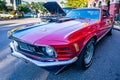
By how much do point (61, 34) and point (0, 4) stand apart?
3457 cm

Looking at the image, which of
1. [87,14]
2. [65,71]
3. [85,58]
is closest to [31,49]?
[65,71]

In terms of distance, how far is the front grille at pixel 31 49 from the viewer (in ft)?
8.39

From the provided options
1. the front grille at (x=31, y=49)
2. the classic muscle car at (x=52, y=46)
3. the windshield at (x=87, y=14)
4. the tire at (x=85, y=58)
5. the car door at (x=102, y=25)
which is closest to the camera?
the classic muscle car at (x=52, y=46)

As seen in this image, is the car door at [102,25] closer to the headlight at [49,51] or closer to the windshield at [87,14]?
the windshield at [87,14]

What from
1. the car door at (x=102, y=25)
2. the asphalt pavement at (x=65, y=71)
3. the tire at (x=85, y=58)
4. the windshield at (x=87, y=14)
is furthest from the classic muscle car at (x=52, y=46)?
the windshield at (x=87, y=14)

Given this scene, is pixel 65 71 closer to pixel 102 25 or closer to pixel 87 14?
pixel 102 25

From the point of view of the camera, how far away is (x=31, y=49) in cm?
268

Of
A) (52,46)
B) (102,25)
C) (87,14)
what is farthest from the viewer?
(87,14)

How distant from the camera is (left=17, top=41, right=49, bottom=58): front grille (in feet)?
8.39

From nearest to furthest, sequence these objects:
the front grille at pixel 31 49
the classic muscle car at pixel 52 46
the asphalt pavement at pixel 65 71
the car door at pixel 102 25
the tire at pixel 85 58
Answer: the classic muscle car at pixel 52 46 < the front grille at pixel 31 49 < the tire at pixel 85 58 < the asphalt pavement at pixel 65 71 < the car door at pixel 102 25

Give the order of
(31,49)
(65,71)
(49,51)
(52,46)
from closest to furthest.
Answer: (52,46) → (49,51) → (31,49) → (65,71)

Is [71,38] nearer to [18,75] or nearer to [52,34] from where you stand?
[52,34]

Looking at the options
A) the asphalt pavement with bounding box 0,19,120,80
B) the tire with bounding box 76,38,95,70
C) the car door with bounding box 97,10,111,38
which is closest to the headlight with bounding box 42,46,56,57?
the asphalt pavement with bounding box 0,19,120,80

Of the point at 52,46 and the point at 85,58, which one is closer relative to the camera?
the point at 52,46
